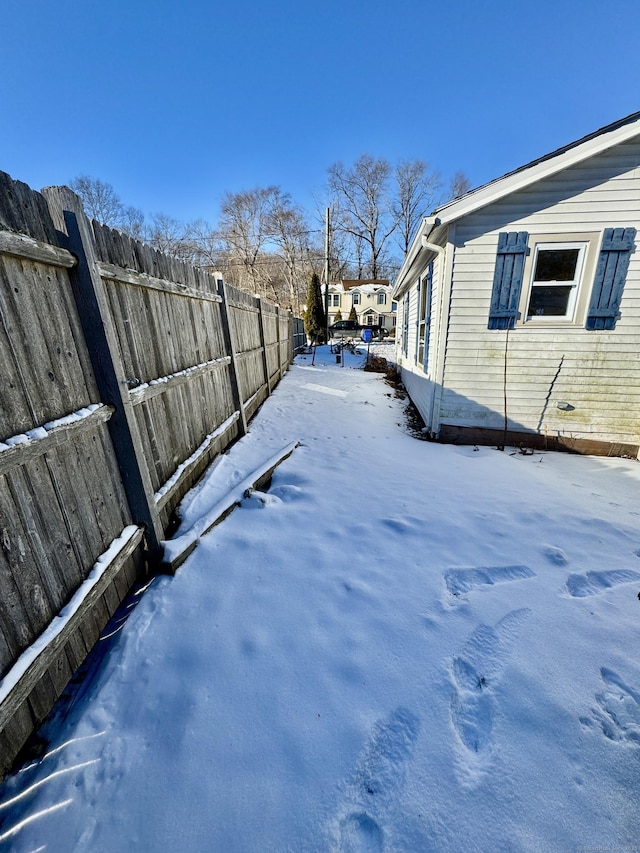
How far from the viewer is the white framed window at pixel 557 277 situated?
4.57 m

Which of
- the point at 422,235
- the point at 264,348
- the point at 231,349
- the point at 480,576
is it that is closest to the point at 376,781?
the point at 480,576

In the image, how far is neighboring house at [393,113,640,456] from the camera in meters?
4.39

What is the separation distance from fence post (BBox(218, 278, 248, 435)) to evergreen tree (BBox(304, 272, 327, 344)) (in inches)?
720

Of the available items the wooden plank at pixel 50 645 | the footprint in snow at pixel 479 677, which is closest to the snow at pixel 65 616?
the wooden plank at pixel 50 645

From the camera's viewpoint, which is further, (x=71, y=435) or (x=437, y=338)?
(x=437, y=338)

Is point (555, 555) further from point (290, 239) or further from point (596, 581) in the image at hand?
point (290, 239)

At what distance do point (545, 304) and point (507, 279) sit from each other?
0.81 m

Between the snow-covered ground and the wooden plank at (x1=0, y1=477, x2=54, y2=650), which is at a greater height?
the wooden plank at (x1=0, y1=477, x2=54, y2=650)

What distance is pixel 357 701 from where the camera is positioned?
147cm

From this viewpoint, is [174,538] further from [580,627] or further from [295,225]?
[295,225]

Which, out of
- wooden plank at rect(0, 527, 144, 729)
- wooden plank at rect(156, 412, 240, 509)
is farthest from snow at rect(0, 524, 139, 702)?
wooden plank at rect(156, 412, 240, 509)

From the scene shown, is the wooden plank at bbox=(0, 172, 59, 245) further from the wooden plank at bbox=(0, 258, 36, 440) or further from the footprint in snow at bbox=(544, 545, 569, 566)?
the footprint in snow at bbox=(544, 545, 569, 566)

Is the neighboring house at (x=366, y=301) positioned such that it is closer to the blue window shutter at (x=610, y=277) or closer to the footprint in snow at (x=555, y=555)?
the blue window shutter at (x=610, y=277)

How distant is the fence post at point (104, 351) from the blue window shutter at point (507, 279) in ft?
16.2
